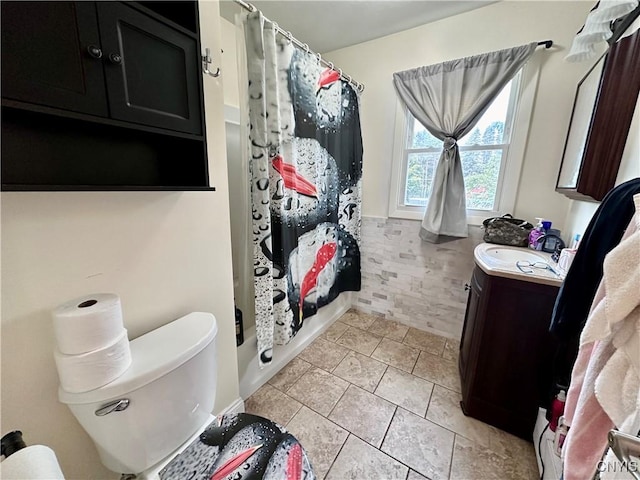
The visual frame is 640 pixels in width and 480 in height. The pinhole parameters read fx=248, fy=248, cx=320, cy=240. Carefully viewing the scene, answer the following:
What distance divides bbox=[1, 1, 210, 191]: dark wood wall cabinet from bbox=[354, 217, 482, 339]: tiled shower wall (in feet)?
5.89

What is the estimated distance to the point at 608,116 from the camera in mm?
1094

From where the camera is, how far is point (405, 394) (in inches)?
63.3

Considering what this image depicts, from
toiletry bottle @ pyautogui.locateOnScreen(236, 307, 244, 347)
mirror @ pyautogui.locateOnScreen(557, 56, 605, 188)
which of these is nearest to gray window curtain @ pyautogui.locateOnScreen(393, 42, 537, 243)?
mirror @ pyautogui.locateOnScreen(557, 56, 605, 188)

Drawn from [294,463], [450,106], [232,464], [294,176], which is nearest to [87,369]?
[232,464]

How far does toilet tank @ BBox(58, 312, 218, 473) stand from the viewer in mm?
691

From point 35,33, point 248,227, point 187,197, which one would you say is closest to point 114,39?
point 35,33

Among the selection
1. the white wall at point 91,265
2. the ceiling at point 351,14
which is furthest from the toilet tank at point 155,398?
the ceiling at point 351,14

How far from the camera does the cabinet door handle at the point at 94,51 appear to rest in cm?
62

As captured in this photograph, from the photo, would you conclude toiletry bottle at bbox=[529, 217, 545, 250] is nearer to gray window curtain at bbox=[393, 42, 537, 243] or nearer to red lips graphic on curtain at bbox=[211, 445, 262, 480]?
gray window curtain at bbox=[393, 42, 537, 243]

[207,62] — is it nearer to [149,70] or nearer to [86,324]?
[149,70]

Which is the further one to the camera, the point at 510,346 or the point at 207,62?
the point at 510,346

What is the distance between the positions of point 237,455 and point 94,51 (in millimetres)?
1222

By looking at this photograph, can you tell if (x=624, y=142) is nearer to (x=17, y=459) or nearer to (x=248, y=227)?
(x=248, y=227)

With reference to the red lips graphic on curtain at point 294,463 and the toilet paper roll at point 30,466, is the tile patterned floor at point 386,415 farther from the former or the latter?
the toilet paper roll at point 30,466
